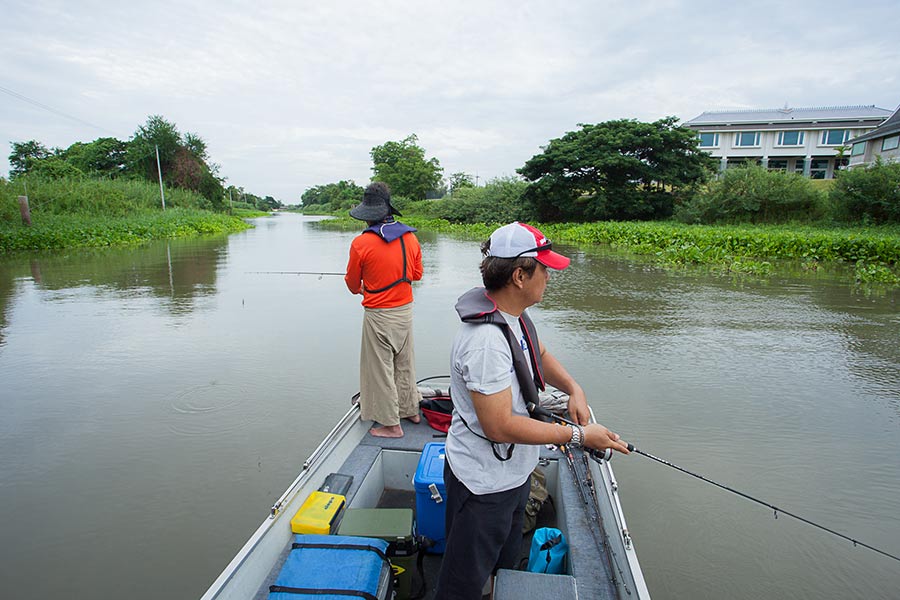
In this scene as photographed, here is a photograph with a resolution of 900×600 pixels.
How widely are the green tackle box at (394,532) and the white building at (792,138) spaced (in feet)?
154

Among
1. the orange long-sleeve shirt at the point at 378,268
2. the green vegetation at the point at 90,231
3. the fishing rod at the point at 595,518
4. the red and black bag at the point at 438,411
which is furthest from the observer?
the green vegetation at the point at 90,231

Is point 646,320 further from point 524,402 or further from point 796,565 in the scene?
point 524,402

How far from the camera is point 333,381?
5.66m

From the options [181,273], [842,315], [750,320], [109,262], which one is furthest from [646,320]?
[109,262]

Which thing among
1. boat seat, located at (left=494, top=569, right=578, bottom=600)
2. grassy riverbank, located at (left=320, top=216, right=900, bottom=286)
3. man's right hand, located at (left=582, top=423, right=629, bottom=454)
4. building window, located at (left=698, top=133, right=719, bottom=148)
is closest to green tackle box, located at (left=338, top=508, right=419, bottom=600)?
boat seat, located at (left=494, top=569, right=578, bottom=600)

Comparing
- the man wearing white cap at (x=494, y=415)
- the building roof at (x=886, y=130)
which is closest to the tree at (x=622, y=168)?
the building roof at (x=886, y=130)

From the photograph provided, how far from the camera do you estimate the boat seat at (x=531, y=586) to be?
188 centimetres

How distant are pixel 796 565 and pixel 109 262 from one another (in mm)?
16723

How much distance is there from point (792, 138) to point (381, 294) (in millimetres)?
51259

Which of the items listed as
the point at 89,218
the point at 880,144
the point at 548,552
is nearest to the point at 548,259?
the point at 548,552

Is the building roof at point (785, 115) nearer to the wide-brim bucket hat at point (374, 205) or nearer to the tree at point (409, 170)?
the tree at point (409, 170)

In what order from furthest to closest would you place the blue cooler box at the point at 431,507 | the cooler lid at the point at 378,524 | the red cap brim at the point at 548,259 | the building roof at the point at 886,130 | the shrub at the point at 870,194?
the building roof at the point at 886,130 < the shrub at the point at 870,194 < the blue cooler box at the point at 431,507 < the cooler lid at the point at 378,524 < the red cap brim at the point at 548,259

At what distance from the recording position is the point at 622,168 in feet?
86.7

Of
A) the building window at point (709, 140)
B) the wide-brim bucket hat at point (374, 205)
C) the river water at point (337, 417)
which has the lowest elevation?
the river water at point (337, 417)
